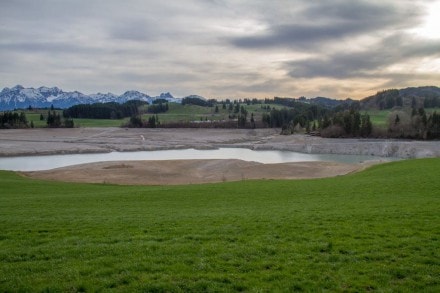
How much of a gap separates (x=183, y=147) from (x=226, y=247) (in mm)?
96146

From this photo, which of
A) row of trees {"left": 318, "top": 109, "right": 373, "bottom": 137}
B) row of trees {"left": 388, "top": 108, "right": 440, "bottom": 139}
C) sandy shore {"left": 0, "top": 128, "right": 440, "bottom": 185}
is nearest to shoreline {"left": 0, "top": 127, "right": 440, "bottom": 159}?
sandy shore {"left": 0, "top": 128, "right": 440, "bottom": 185}

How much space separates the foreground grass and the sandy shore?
97.5 ft

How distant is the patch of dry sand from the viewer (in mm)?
48688

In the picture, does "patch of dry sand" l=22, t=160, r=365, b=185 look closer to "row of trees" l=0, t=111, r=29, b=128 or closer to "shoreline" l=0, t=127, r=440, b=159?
"shoreline" l=0, t=127, r=440, b=159

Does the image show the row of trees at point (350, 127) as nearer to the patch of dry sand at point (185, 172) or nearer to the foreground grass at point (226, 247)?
the patch of dry sand at point (185, 172)

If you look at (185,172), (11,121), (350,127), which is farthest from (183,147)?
(11,121)

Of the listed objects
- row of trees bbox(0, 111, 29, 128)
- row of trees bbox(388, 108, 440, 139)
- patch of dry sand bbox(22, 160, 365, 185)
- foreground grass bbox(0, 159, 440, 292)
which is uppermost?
row of trees bbox(0, 111, 29, 128)

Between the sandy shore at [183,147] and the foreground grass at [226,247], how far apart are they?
29.7 m

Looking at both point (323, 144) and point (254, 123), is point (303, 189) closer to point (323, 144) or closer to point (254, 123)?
point (323, 144)

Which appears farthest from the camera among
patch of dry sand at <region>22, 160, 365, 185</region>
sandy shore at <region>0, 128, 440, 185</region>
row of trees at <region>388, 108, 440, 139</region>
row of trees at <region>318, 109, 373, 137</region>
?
row of trees at <region>318, 109, 373, 137</region>

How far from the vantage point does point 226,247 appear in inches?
447

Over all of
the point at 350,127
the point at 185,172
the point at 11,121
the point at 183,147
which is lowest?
the point at 185,172

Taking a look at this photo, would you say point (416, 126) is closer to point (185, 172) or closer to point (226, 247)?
point (185, 172)

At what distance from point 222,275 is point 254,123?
178 meters
